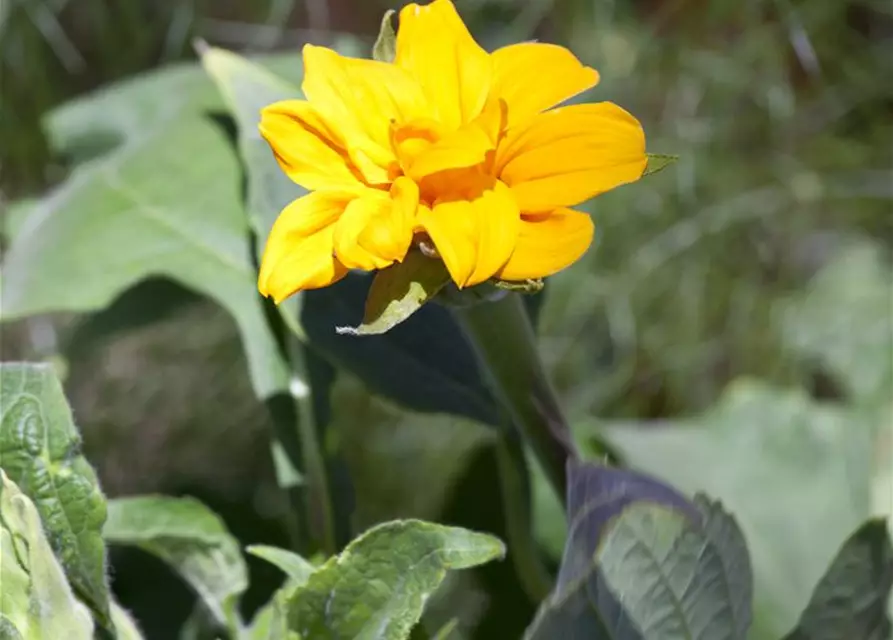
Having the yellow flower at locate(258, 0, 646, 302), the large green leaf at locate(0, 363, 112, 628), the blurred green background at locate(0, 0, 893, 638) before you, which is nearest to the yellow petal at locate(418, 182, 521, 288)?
the yellow flower at locate(258, 0, 646, 302)

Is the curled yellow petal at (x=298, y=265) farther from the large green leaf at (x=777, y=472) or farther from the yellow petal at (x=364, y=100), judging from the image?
the large green leaf at (x=777, y=472)

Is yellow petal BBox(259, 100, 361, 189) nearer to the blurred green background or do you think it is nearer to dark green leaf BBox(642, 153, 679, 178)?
dark green leaf BBox(642, 153, 679, 178)

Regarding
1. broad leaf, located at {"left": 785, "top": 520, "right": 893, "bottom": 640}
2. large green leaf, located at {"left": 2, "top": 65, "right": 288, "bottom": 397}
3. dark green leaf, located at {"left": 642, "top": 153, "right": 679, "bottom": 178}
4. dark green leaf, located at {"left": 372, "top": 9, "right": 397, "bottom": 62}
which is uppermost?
dark green leaf, located at {"left": 372, "top": 9, "right": 397, "bottom": 62}

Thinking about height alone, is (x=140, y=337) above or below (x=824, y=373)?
above

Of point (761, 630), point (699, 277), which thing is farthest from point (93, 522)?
point (699, 277)

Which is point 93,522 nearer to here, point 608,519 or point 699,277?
point 608,519
